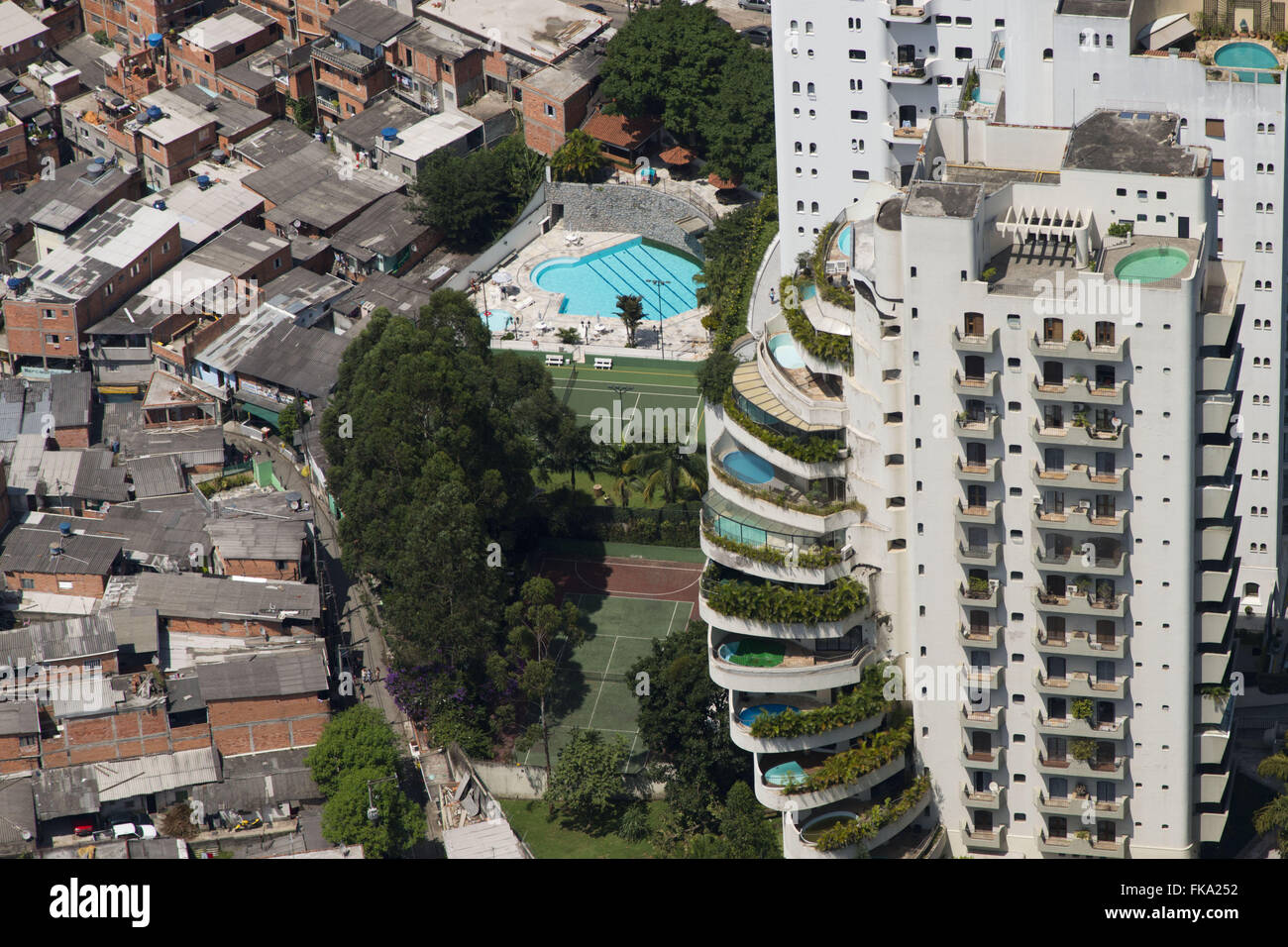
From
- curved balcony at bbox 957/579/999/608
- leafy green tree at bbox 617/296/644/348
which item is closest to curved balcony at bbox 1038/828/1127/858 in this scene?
curved balcony at bbox 957/579/999/608

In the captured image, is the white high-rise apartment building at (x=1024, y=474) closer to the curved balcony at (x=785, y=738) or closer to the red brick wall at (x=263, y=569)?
the curved balcony at (x=785, y=738)

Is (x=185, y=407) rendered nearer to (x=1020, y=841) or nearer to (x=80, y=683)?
(x=80, y=683)

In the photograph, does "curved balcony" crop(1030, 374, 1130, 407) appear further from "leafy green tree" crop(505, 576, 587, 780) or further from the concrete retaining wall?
the concrete retaining wall

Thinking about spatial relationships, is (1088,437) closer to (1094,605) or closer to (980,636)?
(1094,605)

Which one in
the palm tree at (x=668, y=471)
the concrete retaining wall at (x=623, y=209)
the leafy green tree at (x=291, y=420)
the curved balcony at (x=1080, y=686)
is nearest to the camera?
the curved balcony at (x=1080, y=686)

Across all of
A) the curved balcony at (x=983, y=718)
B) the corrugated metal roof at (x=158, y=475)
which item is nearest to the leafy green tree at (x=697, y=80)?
the corrugated metal roof at (x=158, y=475)
